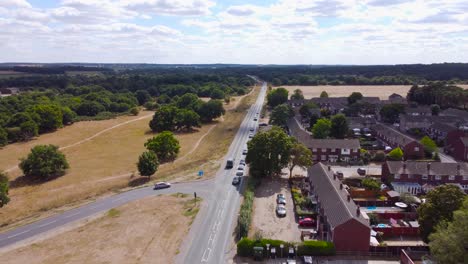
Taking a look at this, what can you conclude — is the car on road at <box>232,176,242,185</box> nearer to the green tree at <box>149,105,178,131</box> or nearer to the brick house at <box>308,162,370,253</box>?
the brick house at <box>308,162,370,253</box>

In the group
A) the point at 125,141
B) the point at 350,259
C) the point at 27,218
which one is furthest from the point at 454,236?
the point at 125,141

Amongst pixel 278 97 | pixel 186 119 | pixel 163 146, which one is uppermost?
pixel 278 97

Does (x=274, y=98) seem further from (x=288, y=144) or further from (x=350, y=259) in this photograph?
(x=350, y=259)

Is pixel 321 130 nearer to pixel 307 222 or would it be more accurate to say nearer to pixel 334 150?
pixel 334 150

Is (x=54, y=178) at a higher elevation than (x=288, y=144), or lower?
lower

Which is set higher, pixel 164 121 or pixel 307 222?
pixel 164 121

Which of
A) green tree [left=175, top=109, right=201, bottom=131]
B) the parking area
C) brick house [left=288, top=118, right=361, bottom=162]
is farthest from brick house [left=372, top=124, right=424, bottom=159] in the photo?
green tree [left=175, top=109, right=201, bottom=131]

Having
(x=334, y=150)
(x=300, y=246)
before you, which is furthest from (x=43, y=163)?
(x=334, y=150)
